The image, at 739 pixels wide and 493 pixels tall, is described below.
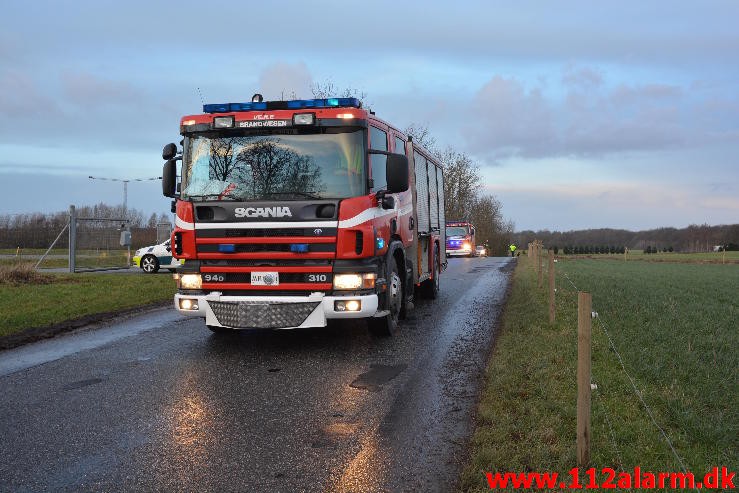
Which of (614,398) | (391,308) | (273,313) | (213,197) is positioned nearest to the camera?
(614,398)

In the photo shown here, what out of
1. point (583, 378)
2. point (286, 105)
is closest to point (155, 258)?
point (286, 105)

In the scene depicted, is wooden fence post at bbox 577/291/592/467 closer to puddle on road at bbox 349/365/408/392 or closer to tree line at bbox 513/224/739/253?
puddle on road at bbox 349/365/408/392

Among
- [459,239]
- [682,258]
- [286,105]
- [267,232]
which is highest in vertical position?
[286,105]

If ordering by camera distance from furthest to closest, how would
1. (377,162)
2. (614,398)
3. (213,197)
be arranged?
(377,162) → (213,197) → (614,398)

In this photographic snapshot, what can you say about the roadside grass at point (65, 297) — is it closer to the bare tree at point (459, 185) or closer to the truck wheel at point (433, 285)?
the truck wheel at point (433, 285)

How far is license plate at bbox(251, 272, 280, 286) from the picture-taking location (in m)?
6.78

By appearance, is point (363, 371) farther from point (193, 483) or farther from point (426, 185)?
point (426, 185)

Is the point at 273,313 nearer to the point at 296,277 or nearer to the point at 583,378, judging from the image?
the point at 296,277

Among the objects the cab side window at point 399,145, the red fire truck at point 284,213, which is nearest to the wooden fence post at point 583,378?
the red fire truck at point 284,213

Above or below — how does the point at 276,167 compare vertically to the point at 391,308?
above

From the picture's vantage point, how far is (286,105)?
743 cm

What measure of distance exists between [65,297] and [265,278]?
7.63 meters

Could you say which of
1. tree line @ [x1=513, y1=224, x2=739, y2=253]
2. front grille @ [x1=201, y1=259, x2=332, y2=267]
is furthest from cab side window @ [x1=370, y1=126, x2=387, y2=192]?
tree line @ [x1=513, y1=224, x2=739, y2=253]

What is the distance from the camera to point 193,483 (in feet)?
11.4
